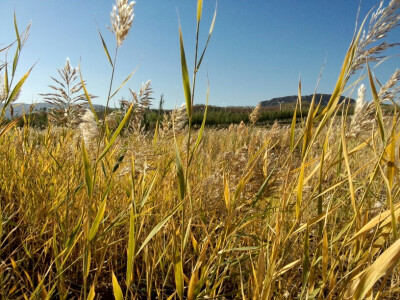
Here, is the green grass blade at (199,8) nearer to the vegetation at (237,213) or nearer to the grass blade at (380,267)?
the vegetation at (237,213)

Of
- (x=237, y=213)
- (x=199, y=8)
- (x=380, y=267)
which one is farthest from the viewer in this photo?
(x=237, y=213)

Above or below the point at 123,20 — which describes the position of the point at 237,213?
below

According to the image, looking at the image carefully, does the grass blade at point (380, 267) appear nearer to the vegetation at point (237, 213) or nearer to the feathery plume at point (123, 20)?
the vegetation at point (237, 213)

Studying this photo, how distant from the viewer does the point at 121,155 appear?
4.14ft

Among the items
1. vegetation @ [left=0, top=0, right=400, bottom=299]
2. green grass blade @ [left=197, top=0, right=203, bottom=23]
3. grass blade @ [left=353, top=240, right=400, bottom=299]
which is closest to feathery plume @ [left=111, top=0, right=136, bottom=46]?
vegetation @ [left=0, top=0, right=400, bottom=299]

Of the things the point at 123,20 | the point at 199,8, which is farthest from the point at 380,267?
the point at 123,20

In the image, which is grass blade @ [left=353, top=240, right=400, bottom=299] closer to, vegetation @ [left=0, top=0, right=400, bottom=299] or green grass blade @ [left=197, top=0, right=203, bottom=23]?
vegetation @ [left=0, top=0, right=400, bottom=299]

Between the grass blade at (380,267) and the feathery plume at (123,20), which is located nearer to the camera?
the grass blade at (380,267)

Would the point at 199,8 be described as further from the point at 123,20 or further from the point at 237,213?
the point at 237,213

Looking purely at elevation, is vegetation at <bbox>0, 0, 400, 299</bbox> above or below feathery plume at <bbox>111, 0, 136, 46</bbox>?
below

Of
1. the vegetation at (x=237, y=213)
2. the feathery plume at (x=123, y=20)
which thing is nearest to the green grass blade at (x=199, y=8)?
Result: the vegetation at (x=237, y=213)

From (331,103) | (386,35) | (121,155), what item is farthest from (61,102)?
(386,35)

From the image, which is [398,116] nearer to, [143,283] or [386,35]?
[386,35]

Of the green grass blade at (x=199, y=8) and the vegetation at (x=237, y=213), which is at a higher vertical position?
the green grass blade at (x=199, y=8)
